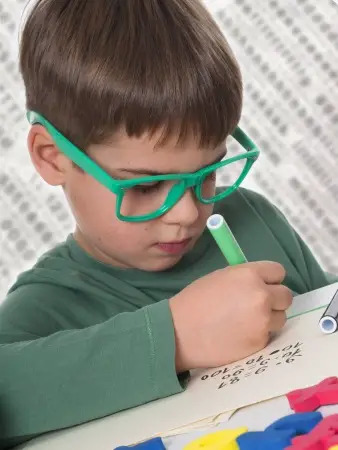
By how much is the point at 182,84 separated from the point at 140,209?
116 mm

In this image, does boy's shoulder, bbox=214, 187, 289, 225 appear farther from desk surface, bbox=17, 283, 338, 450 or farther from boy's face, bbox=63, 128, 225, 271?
desk surface, bbox=17, 283, 338, 450

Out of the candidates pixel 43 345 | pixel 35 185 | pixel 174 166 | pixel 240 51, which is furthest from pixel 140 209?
pixel 240 51

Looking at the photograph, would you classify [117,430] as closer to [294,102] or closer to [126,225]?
[126,225]

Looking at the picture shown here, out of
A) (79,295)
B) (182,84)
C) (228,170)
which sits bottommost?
(228,170)

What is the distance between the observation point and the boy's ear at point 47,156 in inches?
32.5

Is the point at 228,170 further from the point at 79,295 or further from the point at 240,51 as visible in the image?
the point at 79,295

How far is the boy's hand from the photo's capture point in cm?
69

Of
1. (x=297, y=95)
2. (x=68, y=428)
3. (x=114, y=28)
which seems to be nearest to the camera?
(x=68, y=428)

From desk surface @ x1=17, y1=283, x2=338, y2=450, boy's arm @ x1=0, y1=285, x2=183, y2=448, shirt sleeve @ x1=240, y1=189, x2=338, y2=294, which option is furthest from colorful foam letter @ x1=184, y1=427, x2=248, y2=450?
shirt sleeve @ x1=240, y1=189, x2=338, y2=294

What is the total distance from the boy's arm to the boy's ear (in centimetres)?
20

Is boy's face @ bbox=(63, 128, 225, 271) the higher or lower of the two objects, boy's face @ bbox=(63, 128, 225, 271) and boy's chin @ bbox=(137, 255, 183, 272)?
the higher

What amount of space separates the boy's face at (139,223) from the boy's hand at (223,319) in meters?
0.10

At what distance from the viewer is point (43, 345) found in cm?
70

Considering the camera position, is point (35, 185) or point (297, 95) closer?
point (35, 185)
